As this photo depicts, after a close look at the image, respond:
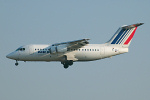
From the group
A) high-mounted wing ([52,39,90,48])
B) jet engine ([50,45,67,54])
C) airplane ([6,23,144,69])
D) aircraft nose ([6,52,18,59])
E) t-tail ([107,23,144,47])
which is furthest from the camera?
t-tail ([107,23,144,47])

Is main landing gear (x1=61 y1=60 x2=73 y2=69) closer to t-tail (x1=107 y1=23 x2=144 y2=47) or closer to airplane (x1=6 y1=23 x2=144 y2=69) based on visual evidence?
airplane (x1=6 y1=23 x2=144 y2=69)

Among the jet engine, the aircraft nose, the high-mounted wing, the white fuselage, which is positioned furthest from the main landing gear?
the aircraft nose

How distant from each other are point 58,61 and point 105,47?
21.8 ft

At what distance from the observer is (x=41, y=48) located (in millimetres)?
43625

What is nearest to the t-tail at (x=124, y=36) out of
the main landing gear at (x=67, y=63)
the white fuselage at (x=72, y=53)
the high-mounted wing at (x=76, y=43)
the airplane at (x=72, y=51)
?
the airplane at (x=72, y=51)

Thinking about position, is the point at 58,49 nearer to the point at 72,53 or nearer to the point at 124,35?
the point at 72,53

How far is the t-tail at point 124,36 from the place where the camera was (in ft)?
149

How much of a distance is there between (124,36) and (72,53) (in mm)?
7826

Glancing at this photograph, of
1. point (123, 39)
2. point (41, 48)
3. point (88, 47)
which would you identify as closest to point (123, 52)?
point (123, 39)

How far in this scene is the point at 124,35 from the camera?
4600 cm

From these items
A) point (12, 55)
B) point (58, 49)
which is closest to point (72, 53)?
point (58, 49)

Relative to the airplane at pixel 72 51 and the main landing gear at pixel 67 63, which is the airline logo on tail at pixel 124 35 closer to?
the airplane at pixel 72 51

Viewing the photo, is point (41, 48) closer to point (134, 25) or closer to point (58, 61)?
point (58, 61)

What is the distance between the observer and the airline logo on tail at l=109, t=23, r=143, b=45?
150 ft
